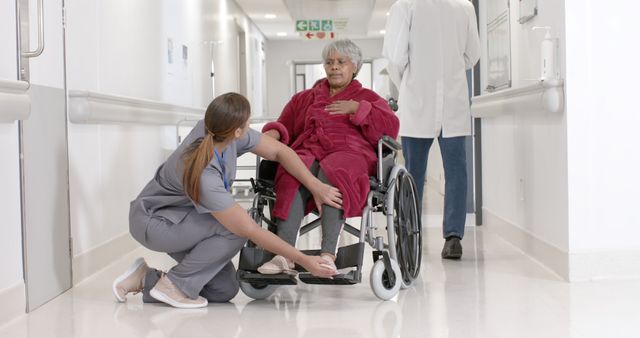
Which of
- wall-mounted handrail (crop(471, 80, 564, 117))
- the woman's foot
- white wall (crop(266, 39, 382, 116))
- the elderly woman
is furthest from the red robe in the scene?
white wall (crop(266, 39, 382, 116))

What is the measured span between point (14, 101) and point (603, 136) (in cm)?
218

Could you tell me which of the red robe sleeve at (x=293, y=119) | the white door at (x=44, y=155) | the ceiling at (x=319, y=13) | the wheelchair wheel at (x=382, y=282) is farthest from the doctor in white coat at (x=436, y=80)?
the ceiling at (x=319, y=13)

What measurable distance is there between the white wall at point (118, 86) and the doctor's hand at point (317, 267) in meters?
1.24

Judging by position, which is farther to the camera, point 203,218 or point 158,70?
point 158,70

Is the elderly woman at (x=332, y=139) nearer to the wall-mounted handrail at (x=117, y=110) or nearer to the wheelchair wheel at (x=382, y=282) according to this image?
the wheelchair wheel at (x=382, y=282)

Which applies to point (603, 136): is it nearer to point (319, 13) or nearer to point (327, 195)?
point (327, 195)

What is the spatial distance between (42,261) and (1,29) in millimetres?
894

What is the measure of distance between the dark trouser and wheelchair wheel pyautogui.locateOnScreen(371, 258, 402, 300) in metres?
1.10

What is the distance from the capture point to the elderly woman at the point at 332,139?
3143mm

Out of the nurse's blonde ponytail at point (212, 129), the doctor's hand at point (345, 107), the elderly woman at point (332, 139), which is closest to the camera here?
the nurse's blonde ponytail at point (212, 129)

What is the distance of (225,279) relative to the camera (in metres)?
3.28

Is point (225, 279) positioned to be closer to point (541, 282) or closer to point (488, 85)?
point (541, 282)

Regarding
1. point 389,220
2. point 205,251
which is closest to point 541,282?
point 389,220

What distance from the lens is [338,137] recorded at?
3.36 metres
